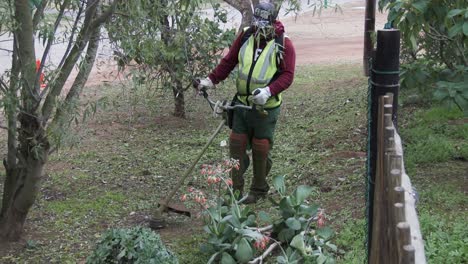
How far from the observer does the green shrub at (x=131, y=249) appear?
4.09m

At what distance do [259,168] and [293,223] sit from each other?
131cm

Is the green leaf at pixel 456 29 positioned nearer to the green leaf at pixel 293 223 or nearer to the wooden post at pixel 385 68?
the wooden post at pixel 385 68

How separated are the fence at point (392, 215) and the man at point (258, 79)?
113 inches

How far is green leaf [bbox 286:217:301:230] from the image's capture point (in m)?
4.75

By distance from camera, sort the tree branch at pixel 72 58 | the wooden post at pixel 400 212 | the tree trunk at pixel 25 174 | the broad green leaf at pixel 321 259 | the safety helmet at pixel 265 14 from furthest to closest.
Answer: the safety helmet at pixel 265 14 → the tree trunk at pixel 25 174 → the tree branch at pixel 72 58 → the broad green leaf at pixel 321 259 → the wooden post at pixel 400 212

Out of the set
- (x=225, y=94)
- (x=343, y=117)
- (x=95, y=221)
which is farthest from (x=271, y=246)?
(x=225, y=94)

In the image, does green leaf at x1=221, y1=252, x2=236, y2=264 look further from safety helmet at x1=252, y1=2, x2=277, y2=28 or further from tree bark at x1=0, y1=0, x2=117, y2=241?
safety helmet at x1=252, y1=2, x2=277, y2=28

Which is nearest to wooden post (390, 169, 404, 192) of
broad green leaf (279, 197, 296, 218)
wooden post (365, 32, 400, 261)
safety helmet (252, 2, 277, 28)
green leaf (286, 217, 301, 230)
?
wooden post (365, 32, 400, 261)

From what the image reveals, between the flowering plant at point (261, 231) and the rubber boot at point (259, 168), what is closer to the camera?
the flowering plant at point (261, 231)

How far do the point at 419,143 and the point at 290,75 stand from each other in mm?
2272

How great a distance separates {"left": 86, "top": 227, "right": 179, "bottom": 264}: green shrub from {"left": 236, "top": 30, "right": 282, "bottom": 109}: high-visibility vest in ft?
6.33

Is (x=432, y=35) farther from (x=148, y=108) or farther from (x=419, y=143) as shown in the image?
(x=148, y=108)

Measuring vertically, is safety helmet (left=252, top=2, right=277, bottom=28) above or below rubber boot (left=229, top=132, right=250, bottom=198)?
above

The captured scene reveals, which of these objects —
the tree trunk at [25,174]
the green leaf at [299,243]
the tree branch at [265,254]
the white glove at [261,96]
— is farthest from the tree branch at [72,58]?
the green leaf at [299,243]
